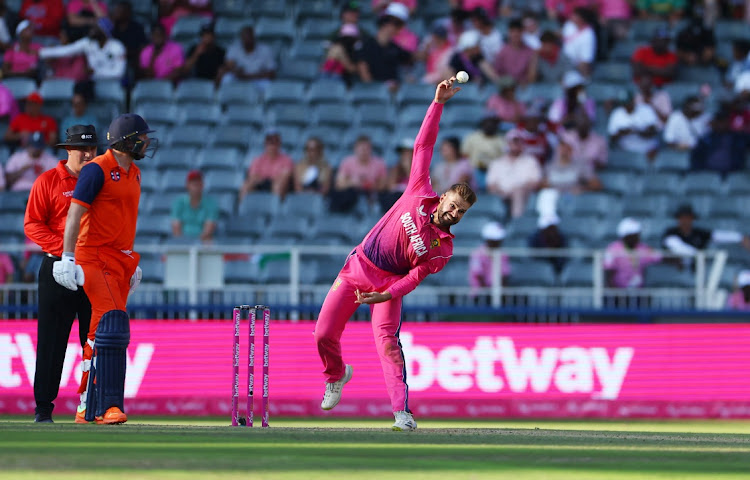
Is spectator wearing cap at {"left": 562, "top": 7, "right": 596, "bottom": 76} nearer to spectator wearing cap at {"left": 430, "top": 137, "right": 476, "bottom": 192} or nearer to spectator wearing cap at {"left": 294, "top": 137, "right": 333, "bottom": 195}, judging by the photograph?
spectator wearing cap at {"left": 430, "top": 137, "right": 476, "bottom": 192}

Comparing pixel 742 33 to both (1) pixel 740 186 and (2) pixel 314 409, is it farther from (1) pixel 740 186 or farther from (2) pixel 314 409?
(2) pixel 314 409

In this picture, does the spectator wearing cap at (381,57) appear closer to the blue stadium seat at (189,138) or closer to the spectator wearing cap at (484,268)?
the blue stadium seat at (189,138)

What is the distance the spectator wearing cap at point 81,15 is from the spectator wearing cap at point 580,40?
7.39m

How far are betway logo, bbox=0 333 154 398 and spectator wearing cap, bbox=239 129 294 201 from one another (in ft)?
15.0

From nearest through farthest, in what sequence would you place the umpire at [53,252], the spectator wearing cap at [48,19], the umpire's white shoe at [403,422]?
the umpire's white shoe at [403,422] → the umpire at [53,252] → the spectator wearing cap at [48,19]

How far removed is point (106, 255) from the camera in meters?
10.1

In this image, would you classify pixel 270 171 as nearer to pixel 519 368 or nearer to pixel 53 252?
pixel 519 368

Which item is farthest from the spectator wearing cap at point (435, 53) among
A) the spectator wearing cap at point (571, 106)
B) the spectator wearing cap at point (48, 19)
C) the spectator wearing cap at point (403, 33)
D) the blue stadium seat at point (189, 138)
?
the spectator wearing cap at point (48, 19)

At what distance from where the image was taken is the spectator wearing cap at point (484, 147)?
18719 millimetres

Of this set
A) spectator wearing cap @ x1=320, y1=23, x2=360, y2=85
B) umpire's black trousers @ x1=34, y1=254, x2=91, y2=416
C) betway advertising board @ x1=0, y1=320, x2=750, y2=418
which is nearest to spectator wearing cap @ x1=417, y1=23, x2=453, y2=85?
spectator wearing cap @ x1=320, y1=23, x2=360, y2=85

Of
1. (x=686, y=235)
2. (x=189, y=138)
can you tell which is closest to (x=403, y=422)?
(x=686, y=235)

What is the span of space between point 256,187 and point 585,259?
4.93 meters

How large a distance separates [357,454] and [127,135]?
3.49 metres

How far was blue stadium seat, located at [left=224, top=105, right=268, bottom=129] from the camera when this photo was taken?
65.6 ft
